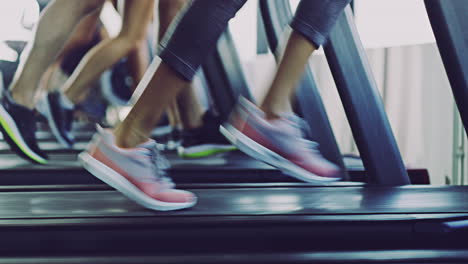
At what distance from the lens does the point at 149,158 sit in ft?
3.55

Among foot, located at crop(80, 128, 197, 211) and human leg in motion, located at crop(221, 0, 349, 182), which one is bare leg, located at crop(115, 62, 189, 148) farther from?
human leg in motion, located at crop(221, 0, 349, 182)

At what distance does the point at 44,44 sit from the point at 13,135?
34cm

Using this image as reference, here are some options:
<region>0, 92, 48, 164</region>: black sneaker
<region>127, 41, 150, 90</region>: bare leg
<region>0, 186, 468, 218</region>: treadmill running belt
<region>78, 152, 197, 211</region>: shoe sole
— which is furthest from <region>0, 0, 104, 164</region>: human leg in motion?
<region>78, 152, 197, 211</region>: shoe sole

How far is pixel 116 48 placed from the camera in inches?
73.1

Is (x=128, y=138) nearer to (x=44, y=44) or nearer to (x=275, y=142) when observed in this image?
(x=275, y=142)

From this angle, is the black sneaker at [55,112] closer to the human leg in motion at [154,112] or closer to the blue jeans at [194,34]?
the human leg in motion at [154,112]

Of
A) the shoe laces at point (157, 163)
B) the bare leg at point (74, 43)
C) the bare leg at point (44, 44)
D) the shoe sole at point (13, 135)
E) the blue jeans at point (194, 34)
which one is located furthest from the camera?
the bare leg at point (74, 43)

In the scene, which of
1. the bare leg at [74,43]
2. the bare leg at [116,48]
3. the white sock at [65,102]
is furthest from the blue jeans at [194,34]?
the bare leg at [74,43]

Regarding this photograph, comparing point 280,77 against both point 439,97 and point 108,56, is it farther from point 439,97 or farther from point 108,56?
point 439,97

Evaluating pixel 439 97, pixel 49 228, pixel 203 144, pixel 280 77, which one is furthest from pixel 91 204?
pixel 439 97

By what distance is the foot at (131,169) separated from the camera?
106 cm

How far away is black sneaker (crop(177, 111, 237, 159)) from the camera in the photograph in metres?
2.43

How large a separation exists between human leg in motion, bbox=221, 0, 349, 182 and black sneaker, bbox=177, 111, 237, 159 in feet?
3.77

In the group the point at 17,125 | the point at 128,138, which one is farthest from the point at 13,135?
the point at 128,138
